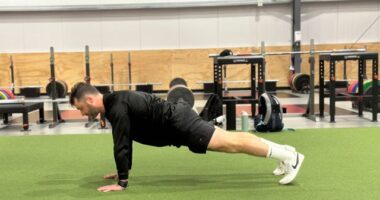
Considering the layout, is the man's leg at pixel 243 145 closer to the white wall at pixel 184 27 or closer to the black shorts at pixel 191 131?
the black shorts at pixel 191 131

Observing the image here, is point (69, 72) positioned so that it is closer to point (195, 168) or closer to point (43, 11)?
point (43, 11)

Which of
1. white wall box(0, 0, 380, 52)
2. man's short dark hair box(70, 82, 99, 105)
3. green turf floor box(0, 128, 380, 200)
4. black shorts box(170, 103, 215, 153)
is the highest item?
white wall box(0, 0, 380, 52)

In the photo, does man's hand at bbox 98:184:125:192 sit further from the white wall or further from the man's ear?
the white wall

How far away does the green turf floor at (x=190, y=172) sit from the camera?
9.78 ft

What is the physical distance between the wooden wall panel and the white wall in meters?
0.20

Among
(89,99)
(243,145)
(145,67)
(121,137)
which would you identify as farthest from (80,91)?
A: (145,67)

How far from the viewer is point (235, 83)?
11.3 meters

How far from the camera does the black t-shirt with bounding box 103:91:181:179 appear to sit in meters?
2.83

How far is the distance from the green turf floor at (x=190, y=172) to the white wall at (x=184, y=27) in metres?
6.48

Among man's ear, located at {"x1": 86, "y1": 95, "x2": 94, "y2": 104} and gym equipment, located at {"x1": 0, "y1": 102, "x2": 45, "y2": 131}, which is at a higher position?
man's ear, located at {"x1": 86, "y1": 95, "x2": 94, "y2": 104}

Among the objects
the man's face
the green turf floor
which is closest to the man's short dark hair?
the man's face

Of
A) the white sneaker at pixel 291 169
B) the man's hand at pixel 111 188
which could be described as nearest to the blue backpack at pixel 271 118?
the white sneaker at pixel 291 169

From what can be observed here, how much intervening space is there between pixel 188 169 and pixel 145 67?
304 inches

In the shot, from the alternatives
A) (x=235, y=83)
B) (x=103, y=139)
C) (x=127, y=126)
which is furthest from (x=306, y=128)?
(x=235, y=83)
